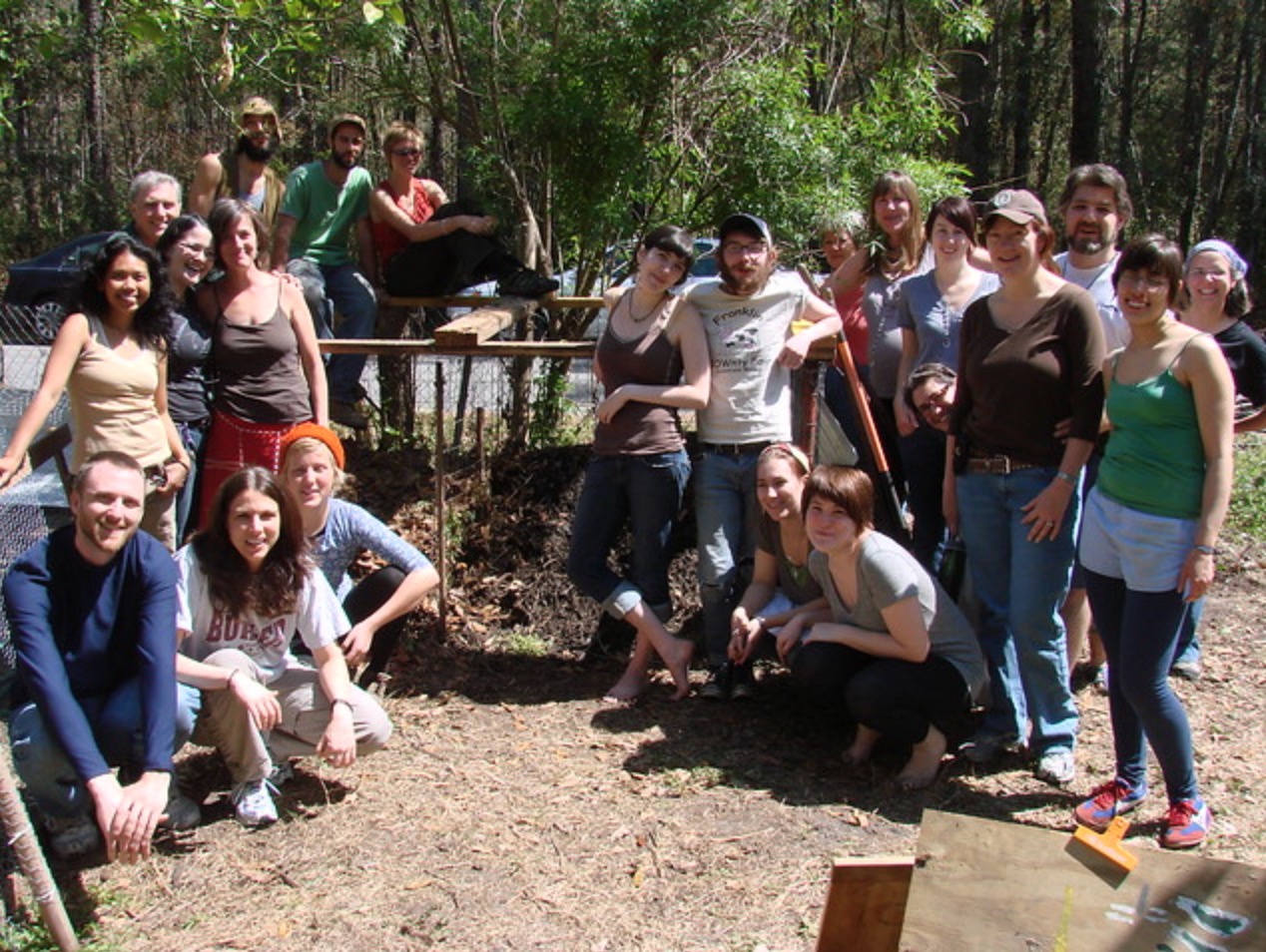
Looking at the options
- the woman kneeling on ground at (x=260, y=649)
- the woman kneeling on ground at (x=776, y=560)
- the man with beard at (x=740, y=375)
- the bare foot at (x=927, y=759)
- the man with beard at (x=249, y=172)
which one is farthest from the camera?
the man with beard at (x=249, y=172)

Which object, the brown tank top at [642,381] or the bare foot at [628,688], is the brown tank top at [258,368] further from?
the bare foot at [628,688]

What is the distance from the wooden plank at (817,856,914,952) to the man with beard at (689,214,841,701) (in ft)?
7.38

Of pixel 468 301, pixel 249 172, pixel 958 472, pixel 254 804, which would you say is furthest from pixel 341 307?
pixel 958 472

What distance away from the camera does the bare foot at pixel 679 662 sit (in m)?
4.86

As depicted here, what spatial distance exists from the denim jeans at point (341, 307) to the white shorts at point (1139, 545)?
3.61 m

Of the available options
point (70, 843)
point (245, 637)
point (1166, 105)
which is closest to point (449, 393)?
point (245, 637)

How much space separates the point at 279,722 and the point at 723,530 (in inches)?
70.3

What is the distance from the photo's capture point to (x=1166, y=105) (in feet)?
100

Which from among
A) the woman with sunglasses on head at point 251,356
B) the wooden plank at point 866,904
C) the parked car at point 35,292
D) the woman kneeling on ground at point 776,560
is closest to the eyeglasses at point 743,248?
the woman kneeling on ground at point 776,560

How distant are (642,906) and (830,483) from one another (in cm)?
142

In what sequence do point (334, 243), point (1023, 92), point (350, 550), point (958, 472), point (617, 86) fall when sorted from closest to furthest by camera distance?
1. point (958, 472)
2. point (350, 550)
3. point (334, 243)
4. point (617, 86)
5. point (1023, 92)

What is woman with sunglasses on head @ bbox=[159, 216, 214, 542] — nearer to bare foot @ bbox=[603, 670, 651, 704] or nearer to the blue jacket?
the blue jacket

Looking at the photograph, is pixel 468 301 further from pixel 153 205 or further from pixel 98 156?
pixel 98 156

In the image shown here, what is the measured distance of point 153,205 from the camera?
4887mm
